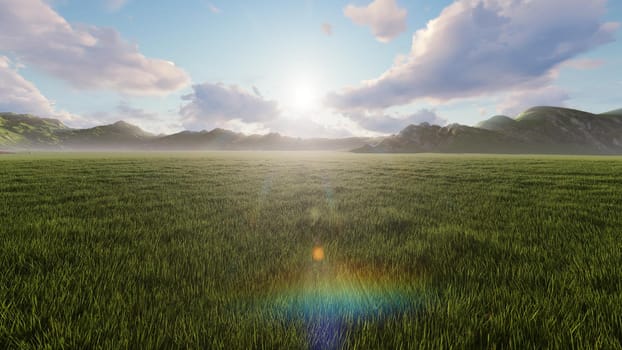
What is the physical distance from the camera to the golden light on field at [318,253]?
373 cm

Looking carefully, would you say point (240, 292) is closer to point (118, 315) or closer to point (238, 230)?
point (118, 315)

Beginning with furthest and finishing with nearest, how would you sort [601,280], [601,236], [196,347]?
[601,236]
[601,280]
[196,347]

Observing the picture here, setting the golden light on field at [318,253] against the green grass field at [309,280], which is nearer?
the green grass field at [309,280]

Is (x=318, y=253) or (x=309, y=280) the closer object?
(x=309, y=280)

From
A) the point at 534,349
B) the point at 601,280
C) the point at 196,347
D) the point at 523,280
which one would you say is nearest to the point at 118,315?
the point at 196,347

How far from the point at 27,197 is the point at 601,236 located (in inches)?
559

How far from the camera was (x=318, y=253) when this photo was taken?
391cm

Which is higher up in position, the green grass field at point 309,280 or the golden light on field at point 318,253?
the green grass field at point 309,280

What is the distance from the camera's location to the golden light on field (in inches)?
147

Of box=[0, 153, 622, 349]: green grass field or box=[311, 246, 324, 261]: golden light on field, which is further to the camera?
box=[311, 246, 324, 261]: golden light on field

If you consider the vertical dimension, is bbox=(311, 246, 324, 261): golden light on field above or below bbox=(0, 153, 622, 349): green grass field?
below

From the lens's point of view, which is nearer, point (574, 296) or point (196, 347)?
point (196, 347)

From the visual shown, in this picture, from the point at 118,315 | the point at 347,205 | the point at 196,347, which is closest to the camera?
the point at 196,347

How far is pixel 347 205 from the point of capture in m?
7.50
